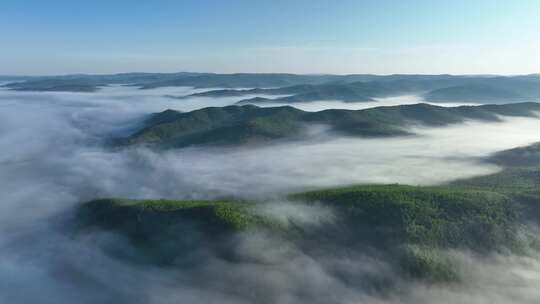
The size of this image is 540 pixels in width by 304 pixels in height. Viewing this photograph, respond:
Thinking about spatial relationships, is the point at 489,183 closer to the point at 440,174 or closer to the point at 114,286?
the point at 440,174

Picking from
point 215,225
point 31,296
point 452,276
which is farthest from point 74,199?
point 452,276

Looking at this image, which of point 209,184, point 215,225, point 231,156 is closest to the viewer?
point 215,225

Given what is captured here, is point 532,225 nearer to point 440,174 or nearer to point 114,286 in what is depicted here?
point 440,174

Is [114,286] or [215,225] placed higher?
[215,225]

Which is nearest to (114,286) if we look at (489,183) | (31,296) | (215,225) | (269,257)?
(31,296)

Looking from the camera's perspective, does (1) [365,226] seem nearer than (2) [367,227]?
No

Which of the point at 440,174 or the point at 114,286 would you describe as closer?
the point at 114,286

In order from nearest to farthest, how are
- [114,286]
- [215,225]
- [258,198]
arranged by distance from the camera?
[114,286] → [215,225] → [258,198]

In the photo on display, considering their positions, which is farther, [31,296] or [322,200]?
[322,200]

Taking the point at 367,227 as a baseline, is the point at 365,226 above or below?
above
